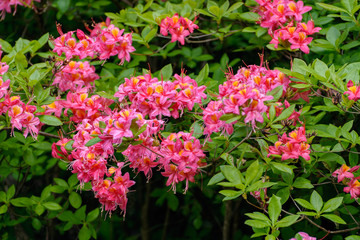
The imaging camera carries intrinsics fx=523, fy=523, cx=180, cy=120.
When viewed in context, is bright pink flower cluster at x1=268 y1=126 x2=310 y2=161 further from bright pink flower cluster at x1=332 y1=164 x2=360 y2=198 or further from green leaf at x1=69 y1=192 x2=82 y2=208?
green leaf at x1=69 y1=192 x2=82 y2=208

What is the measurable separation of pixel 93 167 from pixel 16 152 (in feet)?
3.08

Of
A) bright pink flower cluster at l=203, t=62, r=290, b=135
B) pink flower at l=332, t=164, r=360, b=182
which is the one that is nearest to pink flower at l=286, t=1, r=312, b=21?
bright pink flower cluster at l=203, t=62, r=290, b=135

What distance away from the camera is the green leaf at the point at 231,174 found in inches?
67.2

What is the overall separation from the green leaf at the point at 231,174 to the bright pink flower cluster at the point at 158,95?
28 centimetres

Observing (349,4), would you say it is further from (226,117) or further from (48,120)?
(48,120)

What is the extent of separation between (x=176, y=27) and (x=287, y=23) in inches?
18.9

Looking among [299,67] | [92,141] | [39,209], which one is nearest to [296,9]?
[299,67]

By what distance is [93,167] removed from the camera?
1765mm

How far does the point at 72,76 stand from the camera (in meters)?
2.17

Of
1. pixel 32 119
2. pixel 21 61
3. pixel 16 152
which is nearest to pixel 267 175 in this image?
pixel 32 119

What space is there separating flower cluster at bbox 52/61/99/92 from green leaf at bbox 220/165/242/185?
2.50 ft

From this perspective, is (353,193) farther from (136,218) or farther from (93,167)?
(136,218)

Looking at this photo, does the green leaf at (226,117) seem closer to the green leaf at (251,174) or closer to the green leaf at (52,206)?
the green leaf at (251,174)

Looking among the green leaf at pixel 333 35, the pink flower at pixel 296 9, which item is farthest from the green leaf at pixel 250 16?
the green leaf at pixel 333 35
